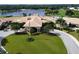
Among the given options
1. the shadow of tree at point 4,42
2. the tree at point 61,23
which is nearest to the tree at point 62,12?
the tree at point 61,23

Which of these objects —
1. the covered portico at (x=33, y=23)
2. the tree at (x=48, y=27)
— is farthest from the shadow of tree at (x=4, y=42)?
the tree at (x=48, y=27)

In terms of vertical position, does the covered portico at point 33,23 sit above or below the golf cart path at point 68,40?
above

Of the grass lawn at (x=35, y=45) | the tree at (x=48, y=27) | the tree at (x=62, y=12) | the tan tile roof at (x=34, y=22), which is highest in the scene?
the tree at (x=62, y=12)

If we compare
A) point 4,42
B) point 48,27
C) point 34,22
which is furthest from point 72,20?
point 4,42

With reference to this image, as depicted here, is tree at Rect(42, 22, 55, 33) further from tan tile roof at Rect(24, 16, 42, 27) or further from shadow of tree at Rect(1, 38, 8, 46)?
shadow of tree at Rect(1, 38, 8, 46)

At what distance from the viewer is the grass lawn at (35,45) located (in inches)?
81.1

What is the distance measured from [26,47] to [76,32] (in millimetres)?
550

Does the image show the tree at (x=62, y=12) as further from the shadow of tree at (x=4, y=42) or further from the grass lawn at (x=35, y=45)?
the shadow of tree at (x=4, y=42)

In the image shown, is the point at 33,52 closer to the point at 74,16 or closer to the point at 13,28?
the point at 13,28

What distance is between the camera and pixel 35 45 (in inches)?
81.7

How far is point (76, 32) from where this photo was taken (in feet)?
6.82

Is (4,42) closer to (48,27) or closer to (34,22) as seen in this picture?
(34,22)
